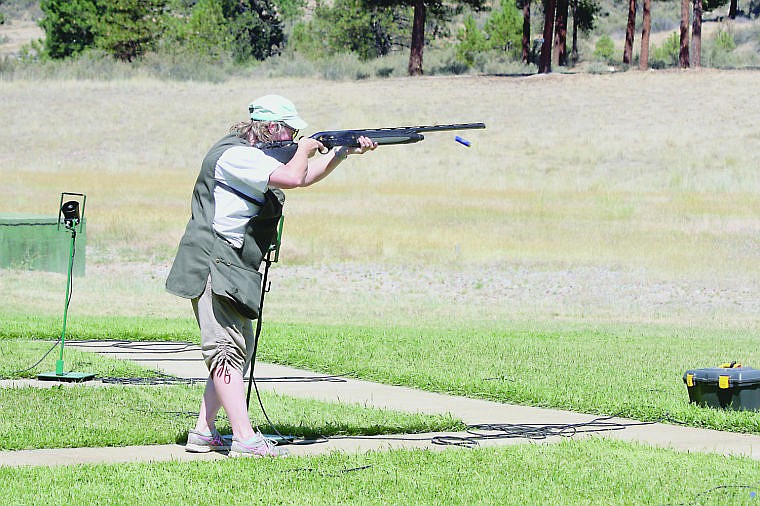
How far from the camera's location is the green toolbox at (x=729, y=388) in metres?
8.99

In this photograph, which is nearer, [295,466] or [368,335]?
[295,466]

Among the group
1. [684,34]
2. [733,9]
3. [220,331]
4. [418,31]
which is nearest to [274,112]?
[220,331]

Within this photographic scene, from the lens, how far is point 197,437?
23.9 ft

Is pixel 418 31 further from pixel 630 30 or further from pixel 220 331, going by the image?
pixel 220 331

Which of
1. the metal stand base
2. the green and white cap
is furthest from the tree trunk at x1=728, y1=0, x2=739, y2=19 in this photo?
the green and white cap

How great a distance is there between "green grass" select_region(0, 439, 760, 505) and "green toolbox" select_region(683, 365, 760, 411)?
175 cm

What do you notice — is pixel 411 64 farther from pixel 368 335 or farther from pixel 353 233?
pixel 368 335

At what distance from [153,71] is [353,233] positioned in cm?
3596

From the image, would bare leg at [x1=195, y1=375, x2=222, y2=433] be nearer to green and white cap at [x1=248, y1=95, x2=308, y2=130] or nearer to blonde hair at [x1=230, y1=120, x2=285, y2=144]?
blonde hair at [x1=230, y1=120, x2=285, y2=144]

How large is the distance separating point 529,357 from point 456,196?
19.9 m

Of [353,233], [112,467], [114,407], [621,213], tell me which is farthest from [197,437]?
[621,213]

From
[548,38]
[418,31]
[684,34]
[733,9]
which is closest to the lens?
[548,38]

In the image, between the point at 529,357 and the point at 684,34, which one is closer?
the point at 529,357

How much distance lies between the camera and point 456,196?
3209 centimetres
